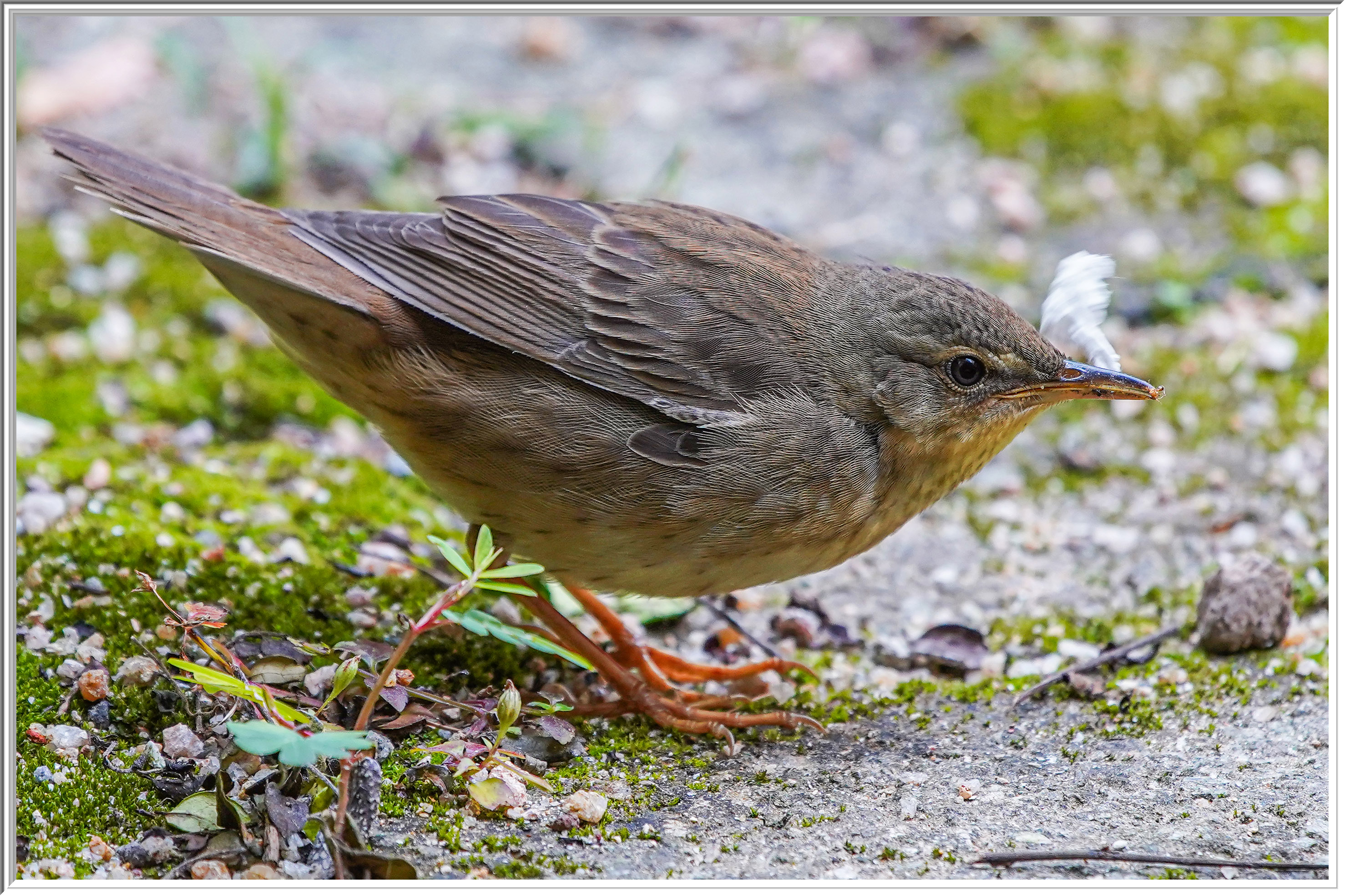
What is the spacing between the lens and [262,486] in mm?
5336

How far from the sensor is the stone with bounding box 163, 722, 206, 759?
3656 millimetres

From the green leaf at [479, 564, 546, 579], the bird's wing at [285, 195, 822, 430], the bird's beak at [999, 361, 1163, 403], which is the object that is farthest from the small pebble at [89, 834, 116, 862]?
the bird's beak at [999, 361, 1163, 403]

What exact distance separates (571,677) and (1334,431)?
100 inches

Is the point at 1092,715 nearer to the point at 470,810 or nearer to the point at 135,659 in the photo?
the point at 470,810

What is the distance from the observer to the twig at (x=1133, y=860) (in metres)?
3.35

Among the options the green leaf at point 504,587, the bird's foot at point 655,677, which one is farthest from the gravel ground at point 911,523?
the green leaf at point 504,587

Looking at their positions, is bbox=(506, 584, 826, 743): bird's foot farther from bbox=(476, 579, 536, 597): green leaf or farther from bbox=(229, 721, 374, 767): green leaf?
bbox=(229, 721, 374, 767): green leaf

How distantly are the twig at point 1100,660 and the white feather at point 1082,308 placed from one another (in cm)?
93

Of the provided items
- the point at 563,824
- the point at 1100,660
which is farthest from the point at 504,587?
the point at 1100,660

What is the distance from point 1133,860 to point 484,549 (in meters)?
1.76

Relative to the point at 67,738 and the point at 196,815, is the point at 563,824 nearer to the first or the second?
the point at 196,815

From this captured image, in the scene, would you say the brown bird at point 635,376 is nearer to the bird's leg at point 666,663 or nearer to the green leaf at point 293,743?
the bird's leg at point 666,663

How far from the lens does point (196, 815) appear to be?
3.38 m

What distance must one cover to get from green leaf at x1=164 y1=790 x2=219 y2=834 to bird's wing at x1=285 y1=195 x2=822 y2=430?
5.06 feet
